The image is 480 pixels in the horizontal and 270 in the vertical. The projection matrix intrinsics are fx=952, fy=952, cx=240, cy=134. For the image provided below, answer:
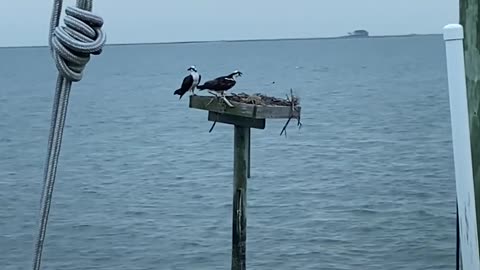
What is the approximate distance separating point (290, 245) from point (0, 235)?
6312mm

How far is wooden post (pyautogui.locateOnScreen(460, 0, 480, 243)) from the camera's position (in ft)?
9.44

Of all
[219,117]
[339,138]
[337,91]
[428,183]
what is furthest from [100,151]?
[337,91]

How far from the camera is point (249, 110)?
998 cm

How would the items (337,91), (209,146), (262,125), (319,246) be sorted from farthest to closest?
1. (337,91)
2. (209,146)
3. (319,246)
4. (262,125)

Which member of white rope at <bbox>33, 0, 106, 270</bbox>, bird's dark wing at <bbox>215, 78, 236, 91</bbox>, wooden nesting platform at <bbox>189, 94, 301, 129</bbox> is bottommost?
white rope at <bbox>33, 0, 106, 270</bbox>

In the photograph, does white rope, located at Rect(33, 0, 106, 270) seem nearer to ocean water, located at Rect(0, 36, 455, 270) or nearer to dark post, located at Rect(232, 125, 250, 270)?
dark post, located at Rect(232, 125, 250, 270)

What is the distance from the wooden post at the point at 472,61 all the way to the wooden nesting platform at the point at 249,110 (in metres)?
6.92

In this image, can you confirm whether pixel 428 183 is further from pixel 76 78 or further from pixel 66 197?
pixel 76 78

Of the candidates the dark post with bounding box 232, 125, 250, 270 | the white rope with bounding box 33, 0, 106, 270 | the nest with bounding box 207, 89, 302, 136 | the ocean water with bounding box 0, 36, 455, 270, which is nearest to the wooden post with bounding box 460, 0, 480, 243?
the white rope with bounding box 33, 0, 106, 270

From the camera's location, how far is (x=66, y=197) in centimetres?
2512

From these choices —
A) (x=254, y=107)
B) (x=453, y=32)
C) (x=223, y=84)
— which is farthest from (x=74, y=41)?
(x=223, y=84)

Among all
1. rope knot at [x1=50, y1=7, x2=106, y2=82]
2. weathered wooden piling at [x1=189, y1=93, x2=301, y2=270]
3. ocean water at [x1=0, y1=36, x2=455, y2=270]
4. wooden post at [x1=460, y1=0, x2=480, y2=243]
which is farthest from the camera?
ocean water at [x1=0, y1=36, x2=455, y2=270]

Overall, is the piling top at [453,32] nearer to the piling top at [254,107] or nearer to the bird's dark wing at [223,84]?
the piling top at [254,107]

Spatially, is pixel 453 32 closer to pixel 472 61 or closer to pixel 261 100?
pixel 472 61
